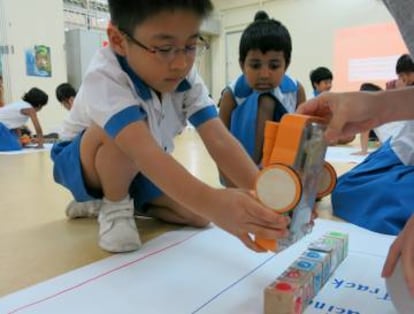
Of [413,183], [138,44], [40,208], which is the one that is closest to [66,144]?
[40,208]

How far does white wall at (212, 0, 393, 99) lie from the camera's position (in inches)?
188

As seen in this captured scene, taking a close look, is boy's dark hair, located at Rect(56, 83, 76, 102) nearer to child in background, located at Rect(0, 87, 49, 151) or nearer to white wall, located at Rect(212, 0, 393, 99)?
child in background, located at Rect(0, 87, 49, 151)

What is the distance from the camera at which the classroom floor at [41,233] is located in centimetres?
71

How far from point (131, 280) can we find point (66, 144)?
0.45m

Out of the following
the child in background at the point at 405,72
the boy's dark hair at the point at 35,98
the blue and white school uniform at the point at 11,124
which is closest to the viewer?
the child in background at the point at 405,72

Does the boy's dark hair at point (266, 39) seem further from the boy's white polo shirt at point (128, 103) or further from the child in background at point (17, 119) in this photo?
the child in background at point (17, 119)

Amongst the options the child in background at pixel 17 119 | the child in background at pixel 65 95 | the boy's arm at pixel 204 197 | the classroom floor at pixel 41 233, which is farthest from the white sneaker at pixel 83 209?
the child in background at pixel 65 95

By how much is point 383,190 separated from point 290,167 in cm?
54

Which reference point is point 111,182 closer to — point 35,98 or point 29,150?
point 29,150

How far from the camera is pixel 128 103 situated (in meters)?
0.70

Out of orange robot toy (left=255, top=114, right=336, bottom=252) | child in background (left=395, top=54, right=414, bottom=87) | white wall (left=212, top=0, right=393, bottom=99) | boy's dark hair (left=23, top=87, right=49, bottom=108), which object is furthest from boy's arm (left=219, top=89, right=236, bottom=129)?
white wall (left=212, top=0, right=393, bottom=99)

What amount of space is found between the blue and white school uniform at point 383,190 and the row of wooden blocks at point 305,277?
0.21 m

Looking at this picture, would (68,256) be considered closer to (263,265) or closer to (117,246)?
(117,246)

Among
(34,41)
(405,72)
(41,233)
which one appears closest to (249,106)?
(41,233)
